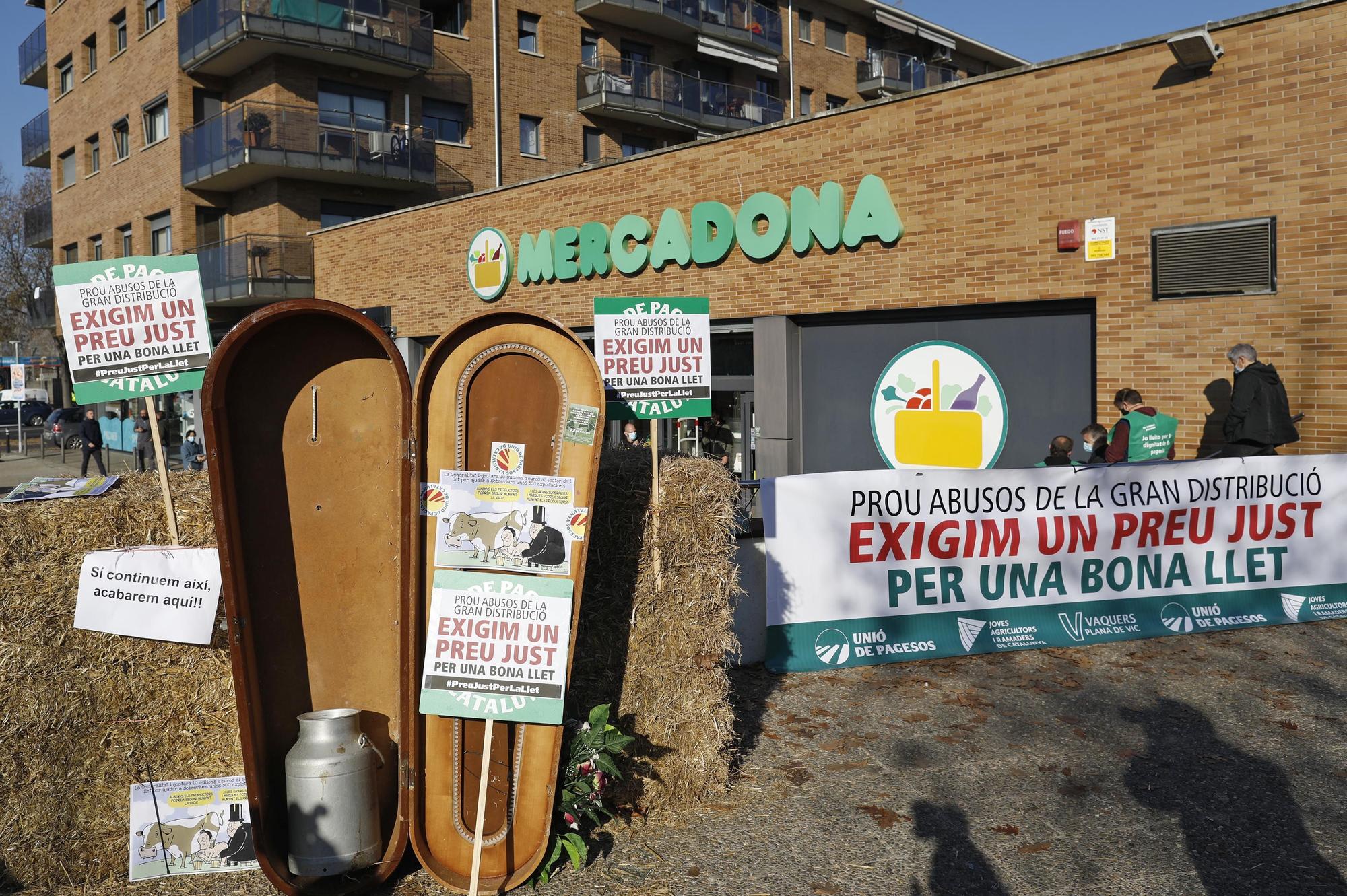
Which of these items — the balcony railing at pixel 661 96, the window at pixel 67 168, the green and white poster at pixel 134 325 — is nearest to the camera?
the green and white poster at pixel 134 325

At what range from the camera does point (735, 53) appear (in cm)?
3547

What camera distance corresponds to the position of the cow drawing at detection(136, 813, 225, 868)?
4.52m

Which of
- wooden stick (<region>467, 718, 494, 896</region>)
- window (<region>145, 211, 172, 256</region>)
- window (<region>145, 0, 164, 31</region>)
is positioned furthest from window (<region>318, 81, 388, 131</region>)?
wooden stick (<region>467, 718, 494, 896</region>)

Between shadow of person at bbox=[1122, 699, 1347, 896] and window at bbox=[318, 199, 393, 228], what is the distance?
26.6 metres

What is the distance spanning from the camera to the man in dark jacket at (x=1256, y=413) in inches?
378

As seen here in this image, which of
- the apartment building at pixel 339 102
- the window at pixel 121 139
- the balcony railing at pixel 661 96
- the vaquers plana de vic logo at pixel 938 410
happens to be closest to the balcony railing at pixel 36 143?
the apartment building at pixel 339 102

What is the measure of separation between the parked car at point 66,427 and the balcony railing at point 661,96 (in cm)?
2031

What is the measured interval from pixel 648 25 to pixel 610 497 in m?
32.4

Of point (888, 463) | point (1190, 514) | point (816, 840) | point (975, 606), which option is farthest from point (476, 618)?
point (888, 463)

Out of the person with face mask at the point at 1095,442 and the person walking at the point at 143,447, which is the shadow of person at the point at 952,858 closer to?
the person with face mask at the point at 1095,442

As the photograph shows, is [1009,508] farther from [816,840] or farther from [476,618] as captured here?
[476,618]

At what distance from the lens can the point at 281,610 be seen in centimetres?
463

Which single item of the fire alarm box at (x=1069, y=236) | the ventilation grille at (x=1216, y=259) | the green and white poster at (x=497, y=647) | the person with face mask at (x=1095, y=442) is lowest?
the green and white poster at (x=497, y=647)

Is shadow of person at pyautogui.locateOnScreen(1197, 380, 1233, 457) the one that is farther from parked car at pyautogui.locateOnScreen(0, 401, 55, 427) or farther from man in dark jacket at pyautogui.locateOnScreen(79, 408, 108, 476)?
parked car at pyautogui.locateOnScreen(0, 401, 55, 427)
